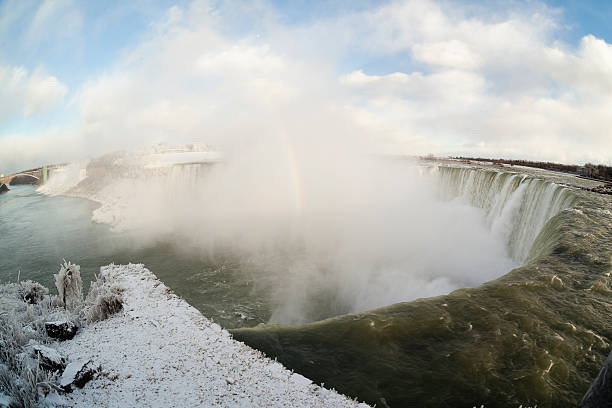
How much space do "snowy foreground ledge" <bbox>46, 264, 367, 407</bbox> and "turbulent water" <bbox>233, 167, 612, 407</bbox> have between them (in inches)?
28.2

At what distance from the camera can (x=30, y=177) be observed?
69.1 metres

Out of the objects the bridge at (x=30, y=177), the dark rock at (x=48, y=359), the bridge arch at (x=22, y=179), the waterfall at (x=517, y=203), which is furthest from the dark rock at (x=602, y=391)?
the bridge arch at (x=22, y=179)

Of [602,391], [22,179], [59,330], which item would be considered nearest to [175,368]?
[59,330]

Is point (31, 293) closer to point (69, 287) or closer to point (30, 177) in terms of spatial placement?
point (69, 287)

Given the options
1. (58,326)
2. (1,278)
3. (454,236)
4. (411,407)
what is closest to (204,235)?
(1,278)

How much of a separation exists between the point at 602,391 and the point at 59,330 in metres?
10.6

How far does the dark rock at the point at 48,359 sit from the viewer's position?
5.95 m

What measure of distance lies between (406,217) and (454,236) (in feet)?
23.5

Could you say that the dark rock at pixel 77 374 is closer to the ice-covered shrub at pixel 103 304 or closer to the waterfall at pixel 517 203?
the ice-covered shrub at pixel 103 304

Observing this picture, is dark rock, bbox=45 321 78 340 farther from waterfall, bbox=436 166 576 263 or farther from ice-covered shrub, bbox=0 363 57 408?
waterfall, bbox=436 166 576 263

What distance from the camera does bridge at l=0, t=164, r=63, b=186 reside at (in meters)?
61.5

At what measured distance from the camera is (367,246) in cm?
2278

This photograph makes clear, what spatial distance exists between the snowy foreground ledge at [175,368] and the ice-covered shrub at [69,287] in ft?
6.78

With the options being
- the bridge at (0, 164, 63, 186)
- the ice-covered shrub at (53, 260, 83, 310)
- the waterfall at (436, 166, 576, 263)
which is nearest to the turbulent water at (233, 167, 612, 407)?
the waterfall at (436, 166, 576, 263)
